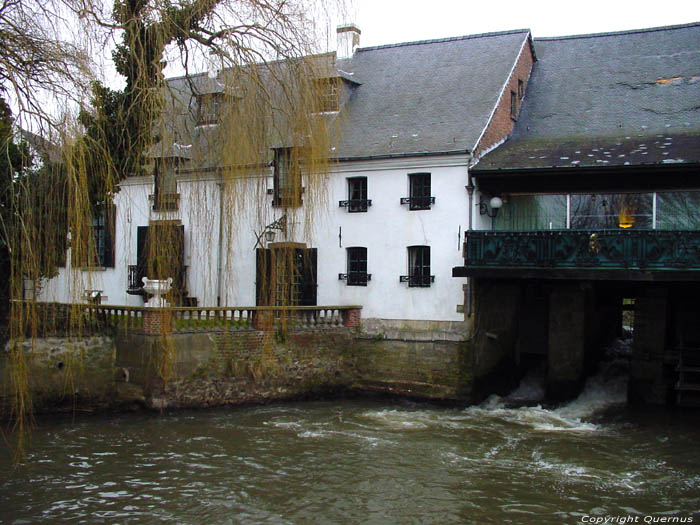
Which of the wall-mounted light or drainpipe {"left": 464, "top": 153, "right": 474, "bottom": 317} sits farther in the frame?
the wall-mounted light

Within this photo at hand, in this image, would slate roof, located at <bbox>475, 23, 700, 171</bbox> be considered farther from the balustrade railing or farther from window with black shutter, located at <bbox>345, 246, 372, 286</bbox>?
the balustrade railing

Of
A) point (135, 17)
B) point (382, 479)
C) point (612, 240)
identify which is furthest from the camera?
point (612, 240)

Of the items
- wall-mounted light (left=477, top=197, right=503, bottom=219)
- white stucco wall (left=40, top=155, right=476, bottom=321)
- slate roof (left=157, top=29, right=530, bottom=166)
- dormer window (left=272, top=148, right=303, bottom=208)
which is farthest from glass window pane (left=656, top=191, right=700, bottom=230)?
dormer window (left=272, top=148, right=303, bottom=208)

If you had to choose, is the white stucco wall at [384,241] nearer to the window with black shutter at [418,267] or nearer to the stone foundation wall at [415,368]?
the window with black shutter at [418,267]

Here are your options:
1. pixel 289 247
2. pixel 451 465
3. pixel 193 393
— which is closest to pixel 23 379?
pixel 289 247

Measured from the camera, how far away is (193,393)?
589 inches

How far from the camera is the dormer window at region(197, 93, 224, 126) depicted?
9.63 metres

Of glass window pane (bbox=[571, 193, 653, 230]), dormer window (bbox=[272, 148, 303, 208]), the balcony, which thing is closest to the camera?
dormer window (bbox=[272, 148, 303, 208])

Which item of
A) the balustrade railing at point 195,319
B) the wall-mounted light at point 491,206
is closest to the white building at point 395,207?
the wall-mounted light at point 491,206

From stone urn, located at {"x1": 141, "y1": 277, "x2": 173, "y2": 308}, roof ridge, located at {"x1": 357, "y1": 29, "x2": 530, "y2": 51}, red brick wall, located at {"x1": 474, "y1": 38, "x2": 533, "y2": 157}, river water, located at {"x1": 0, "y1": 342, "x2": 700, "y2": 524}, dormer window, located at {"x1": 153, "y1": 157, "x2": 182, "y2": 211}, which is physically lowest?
river water, located at {"x1": 0, "y1": 342, "x2": 700, "y2": 524}

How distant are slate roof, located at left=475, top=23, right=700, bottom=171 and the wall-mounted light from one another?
0.82 metres

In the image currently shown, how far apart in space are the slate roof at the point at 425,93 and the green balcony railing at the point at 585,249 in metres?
2.27

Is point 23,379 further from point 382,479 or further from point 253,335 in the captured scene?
point 253,335

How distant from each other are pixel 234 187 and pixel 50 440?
19.2 ft
